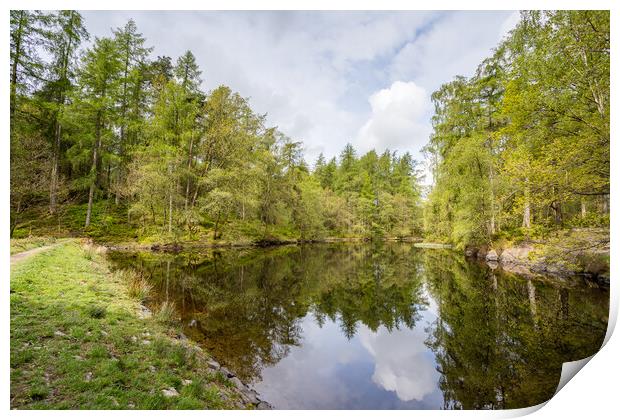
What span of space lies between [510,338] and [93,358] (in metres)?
7.24

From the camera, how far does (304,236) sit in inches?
Answer: 1296

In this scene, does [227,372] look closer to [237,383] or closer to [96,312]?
[237,383]

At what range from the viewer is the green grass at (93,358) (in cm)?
282

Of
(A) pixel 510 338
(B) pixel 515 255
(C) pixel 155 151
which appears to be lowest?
(A) pixel 510 338

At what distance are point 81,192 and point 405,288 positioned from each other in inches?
827

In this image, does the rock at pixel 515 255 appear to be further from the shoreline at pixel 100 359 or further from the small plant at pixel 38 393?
the small plant at pixel 38 393

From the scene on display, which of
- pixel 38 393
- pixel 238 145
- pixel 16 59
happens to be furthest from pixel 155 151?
pixel 38 393

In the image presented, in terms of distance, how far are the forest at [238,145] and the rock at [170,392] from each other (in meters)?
4.08

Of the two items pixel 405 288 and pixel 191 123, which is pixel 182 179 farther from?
pixel 405 288

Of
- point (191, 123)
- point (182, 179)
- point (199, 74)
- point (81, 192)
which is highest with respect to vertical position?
point (199, 74)

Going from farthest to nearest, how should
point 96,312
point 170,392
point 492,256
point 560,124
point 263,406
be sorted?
point 492,256
point 560,124
point 96,312
point 263,406
point 170,392

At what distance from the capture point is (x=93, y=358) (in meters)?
3.39

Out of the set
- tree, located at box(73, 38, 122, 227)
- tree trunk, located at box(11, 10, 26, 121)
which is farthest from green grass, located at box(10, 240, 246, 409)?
tree, located at box(73, 38, 122, 227)

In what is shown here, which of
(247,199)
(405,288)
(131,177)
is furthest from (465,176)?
(131,177)
